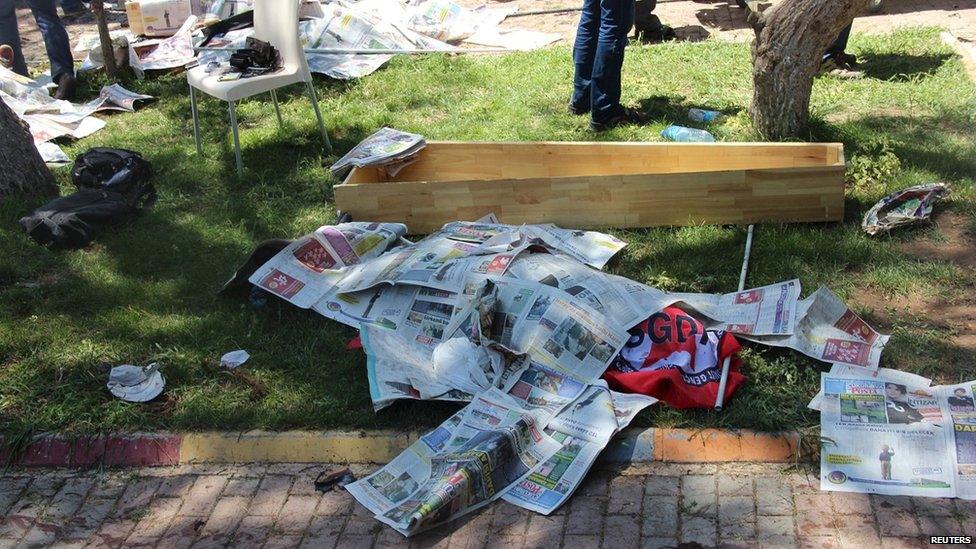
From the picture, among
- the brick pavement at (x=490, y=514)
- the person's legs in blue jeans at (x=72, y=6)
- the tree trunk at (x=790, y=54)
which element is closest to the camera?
the brick pavement at (x=490, y=514)

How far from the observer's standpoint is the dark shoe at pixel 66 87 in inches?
303

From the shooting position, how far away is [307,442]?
3832mm

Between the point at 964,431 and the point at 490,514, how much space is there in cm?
166

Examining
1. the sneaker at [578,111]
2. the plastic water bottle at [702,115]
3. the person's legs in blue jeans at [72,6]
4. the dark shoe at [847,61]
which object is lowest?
the person's legs in blue jeans at [72,6]

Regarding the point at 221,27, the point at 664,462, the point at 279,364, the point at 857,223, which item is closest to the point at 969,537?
the point at 664,462

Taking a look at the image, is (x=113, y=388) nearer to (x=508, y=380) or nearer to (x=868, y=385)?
(x=508, y=380)

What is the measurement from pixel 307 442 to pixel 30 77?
19.6 ft

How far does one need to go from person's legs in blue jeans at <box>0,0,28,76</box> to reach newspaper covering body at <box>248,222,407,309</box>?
454cm

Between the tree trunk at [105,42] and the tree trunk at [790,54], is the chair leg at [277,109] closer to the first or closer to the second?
the tree trunk at [105,42]

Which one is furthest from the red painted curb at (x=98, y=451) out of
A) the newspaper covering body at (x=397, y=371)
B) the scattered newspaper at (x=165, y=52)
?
the scattered newspaper at (x=165, y=52)

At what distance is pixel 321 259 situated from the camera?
4.81 meters

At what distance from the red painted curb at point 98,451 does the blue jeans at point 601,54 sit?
3.44m

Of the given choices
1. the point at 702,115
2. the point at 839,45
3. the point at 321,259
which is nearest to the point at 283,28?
the point at 321,259

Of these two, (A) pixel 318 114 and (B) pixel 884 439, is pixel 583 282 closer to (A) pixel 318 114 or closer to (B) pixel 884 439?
(B) pixel 884 439
